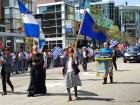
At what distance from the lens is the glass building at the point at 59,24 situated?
91500 millimetres

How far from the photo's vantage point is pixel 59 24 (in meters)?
92.8

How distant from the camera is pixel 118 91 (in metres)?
15.9

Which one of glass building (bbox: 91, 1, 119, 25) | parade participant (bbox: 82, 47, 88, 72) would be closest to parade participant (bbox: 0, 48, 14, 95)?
parade participant (bbox: 82, 47, 88, 72)

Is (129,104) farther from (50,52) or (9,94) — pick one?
(50,52)

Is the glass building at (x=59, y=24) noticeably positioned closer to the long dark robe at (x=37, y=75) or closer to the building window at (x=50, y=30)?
the building window at (x=50, y=30)

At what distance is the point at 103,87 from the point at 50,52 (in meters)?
20.3

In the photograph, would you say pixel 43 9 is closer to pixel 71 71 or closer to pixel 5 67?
pixel 5 67

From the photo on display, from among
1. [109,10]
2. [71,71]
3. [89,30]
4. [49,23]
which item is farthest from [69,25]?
[71,71]

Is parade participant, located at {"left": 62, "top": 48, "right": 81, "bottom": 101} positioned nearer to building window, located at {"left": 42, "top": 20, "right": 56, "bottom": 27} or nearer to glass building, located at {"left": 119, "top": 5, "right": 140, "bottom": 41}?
building window, located at {"left": 42, "top": 20, "right": 56, "bottom": 27}

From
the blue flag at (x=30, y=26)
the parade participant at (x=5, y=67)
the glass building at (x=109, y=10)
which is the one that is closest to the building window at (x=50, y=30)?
the glass building at (x=109, y=10)

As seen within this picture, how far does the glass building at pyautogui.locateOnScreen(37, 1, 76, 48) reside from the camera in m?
91.5

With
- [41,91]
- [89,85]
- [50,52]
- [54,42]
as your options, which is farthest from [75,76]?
[54,42]

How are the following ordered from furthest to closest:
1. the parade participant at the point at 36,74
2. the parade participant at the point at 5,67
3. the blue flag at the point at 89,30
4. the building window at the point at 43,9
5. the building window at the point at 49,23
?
the building window at the point at 43,9 → the building window at the point at 49,23 → the blue flag at the point at 89,30 → the parade participant at the point at 5,67 → the parade participant at the point at 36,74

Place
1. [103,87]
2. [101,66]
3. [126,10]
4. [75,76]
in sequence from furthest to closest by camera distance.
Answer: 1. [126,10]
2. [101,66]
3. [103,87]
4. [75,76]
